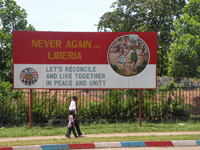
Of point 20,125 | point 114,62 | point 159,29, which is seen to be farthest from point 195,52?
point 159,29

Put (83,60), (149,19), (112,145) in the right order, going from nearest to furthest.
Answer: (112,145) < (83,60) < (149,19)

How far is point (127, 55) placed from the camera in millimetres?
10812

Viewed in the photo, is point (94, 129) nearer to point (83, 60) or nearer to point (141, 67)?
point (83, 60)

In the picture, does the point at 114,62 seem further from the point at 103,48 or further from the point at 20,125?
the point at 20,125

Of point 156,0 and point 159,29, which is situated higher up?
point 156,0

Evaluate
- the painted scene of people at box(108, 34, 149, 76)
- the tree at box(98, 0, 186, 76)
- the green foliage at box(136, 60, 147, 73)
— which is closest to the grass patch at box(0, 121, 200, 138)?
the painted scene of people at box(108, 34, 149, 76)

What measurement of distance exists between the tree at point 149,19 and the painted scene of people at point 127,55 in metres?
15.9

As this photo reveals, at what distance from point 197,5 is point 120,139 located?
565 inches

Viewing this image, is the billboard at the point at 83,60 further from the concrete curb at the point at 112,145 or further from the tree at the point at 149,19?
the tree at the point at 149,19

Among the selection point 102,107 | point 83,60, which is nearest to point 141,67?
point 83,60

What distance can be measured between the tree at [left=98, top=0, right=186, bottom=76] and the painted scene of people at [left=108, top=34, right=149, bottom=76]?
15924 mm

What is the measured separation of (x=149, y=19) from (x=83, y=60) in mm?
20229

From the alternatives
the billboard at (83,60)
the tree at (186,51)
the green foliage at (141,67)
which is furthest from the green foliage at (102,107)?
the tree at (186,51)

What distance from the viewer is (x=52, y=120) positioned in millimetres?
11594
